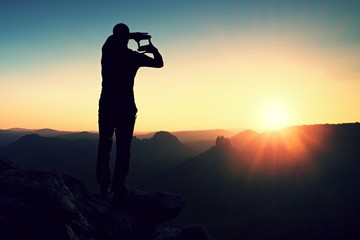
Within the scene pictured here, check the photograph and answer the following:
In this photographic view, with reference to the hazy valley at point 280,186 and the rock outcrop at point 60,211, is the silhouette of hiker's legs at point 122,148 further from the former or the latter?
the hazy valley at point 280,186

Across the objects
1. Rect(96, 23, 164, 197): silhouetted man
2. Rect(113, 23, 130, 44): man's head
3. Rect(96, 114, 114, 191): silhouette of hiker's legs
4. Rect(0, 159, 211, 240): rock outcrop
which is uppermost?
Rect(113, 23, 130, 44): man's head

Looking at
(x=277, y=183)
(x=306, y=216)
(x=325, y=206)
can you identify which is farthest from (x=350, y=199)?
(x=277, y=183)

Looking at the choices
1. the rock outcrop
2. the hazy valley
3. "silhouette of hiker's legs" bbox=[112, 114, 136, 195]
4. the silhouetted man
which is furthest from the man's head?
the hazy valley

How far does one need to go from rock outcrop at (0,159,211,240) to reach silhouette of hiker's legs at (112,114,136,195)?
21.6 inches

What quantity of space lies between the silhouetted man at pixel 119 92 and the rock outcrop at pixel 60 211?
93 centimetres

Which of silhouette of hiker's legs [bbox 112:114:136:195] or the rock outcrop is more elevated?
silhouette of hiker's legs [bbox 112:114:136:195]

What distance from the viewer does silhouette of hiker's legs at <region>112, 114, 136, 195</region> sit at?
938cm

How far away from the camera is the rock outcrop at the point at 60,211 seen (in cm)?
594

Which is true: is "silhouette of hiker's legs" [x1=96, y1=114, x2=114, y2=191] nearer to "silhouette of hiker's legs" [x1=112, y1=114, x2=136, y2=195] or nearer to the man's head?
"silhouette of hiker's legs" [x1=112, y1=114, x2=136, y2=195]

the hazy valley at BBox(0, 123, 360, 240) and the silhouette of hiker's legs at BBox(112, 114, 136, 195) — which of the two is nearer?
the silhouette of hiker's legs at BBox(112, 114, 136, 195)

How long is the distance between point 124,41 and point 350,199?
148 m

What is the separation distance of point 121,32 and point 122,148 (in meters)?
3.20

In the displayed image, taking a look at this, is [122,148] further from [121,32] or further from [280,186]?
[280,186]

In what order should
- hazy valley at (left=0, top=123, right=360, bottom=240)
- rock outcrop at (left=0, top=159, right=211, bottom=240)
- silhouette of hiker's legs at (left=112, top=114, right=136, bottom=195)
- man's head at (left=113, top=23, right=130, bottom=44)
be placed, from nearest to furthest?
rock outcrop at (left=0, top=159, right=211, bottom=240) → man's head at (left=113, top=23, right=130, bottom=44) → silhouette of hiker's legs at (left=112, top=114, right=136, bottom=195) → hazy valley at (left=0, top=123, right=360, bottom=240)
